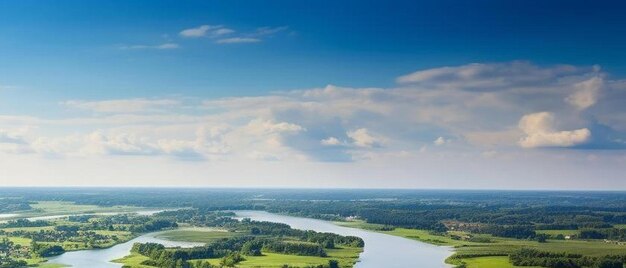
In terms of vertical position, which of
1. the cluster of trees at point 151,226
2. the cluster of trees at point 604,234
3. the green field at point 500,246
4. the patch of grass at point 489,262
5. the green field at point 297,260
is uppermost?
the cluster of trees at point 151,226

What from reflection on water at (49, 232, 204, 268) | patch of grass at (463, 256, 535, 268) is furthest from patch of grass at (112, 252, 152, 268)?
patch of grass at (463, 256, 535, 268)

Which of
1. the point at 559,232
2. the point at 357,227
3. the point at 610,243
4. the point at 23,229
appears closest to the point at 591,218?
the point at 559,232

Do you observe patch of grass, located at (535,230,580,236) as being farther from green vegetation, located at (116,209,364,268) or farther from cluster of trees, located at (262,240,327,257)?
cluster of trees, located at (262,240,327,257)

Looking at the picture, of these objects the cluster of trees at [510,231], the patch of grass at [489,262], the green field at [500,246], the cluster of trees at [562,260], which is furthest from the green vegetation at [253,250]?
the cluster of trees at [510,231]

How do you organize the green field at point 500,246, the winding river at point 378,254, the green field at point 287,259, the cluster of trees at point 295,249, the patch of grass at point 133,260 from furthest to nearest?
the cluster of trees at point 295,249, the green field at point 500,246, the winding river at point 378,254, the green field at point 287,259, the patch of grass at point 133,260

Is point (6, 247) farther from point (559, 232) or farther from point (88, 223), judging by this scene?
point (559, 232)

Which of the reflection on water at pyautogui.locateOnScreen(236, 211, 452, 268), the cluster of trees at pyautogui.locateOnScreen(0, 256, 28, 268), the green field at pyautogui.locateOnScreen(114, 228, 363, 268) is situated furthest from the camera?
the reflection on water at pyautogui.locateOnScreen(236, 211, 452, 268)

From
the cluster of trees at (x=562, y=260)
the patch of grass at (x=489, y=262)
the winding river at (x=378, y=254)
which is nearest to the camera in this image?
the cluster of trees at (x=562, y=260)

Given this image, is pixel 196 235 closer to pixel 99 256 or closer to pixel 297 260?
pixel 99 256

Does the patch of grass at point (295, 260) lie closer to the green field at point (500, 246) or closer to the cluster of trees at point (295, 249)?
the cluster of trees at point (295, 249)

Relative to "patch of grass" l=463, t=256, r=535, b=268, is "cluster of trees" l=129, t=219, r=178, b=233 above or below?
above
